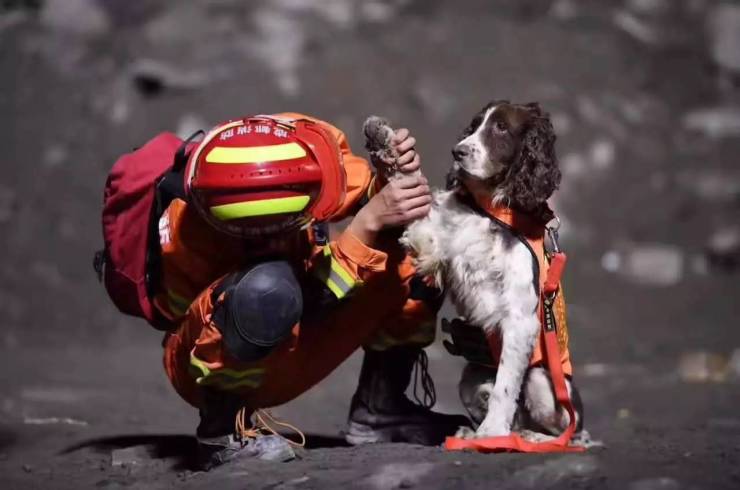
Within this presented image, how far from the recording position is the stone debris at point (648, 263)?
6895 millimetres

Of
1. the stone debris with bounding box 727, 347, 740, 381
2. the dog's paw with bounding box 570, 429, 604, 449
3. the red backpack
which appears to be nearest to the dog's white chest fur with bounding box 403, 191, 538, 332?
the dog's paw with bounding box 570, 429, 604, 449

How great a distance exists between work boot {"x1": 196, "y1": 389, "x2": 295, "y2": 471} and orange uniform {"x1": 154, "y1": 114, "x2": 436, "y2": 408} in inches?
2.5

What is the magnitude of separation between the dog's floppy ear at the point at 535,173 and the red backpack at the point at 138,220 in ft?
3.13

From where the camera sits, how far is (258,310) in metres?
3.04

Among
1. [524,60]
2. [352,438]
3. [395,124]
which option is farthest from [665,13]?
[352,438]

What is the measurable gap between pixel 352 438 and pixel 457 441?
544 mm

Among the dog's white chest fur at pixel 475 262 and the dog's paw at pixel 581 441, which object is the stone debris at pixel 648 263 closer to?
the dog's paw at pixel 581 441

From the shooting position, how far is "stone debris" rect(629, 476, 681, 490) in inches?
107

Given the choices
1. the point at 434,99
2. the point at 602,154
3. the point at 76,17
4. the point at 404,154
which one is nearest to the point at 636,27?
the point at 602,154

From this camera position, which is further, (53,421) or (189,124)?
(189,124)

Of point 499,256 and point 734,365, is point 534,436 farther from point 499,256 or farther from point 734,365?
point 734,365

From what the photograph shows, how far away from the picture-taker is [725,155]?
770 cm

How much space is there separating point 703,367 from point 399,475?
118 inches

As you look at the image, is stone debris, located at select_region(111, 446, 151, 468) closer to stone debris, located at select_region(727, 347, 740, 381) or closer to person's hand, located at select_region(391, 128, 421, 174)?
person's hand, located at select_region(391, 128, 421, 174)
